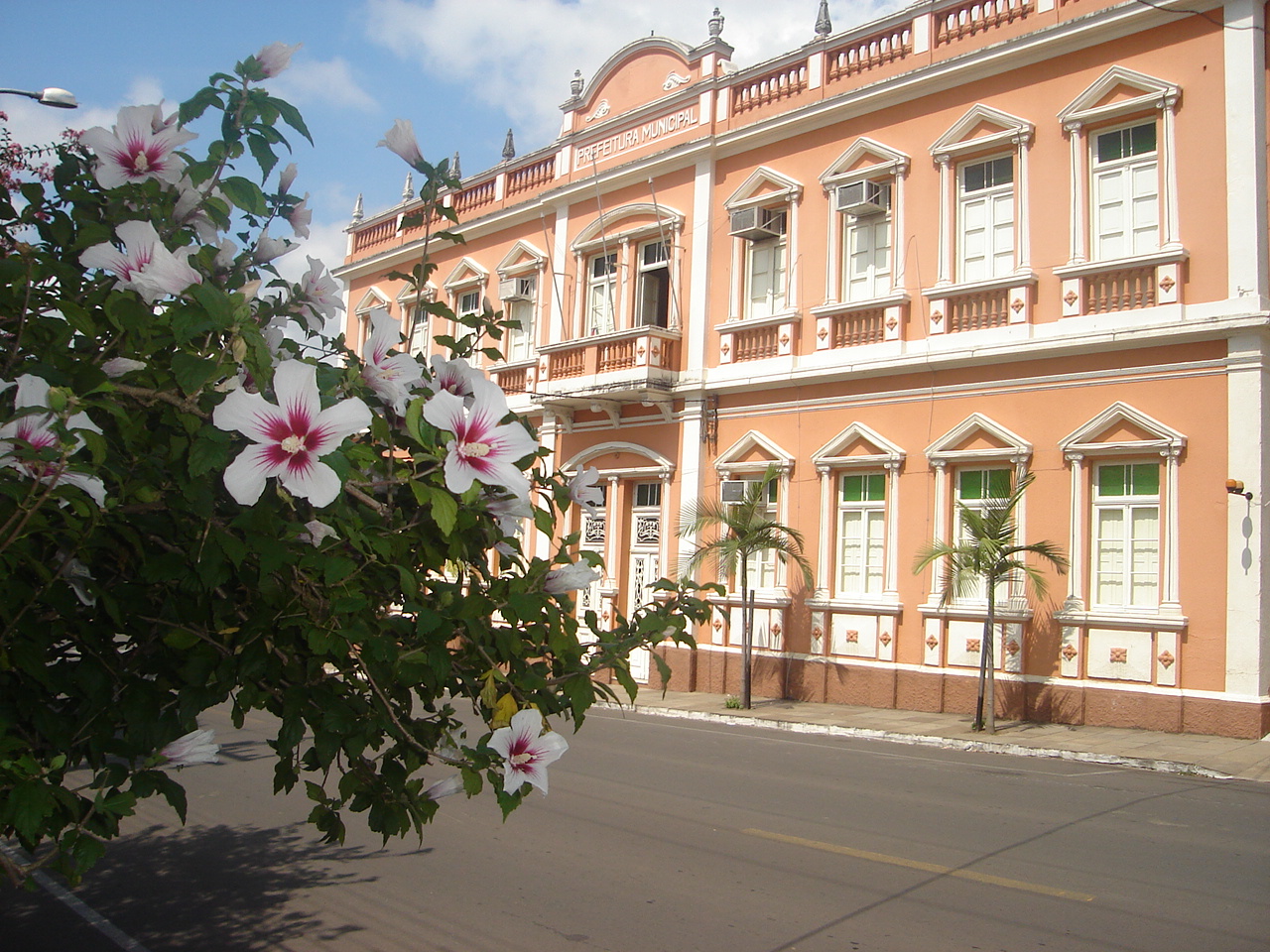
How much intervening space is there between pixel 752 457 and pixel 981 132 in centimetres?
616

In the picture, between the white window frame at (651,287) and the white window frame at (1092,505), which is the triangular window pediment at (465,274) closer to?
the white window frame at (651,287)

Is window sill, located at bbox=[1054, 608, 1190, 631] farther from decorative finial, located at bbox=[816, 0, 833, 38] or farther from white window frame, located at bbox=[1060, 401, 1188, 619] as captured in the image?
decorative finial, located at bbox=[816, 0, 833, 38]

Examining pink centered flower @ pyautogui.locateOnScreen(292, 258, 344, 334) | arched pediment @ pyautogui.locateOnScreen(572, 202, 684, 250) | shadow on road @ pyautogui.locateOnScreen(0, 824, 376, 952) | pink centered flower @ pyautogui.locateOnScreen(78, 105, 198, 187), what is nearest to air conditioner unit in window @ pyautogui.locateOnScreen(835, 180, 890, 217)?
arched pediment @ pyautogui.locateOnScreen(572, 202, 684, 250)

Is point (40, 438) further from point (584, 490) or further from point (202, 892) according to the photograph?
point (202, 892)

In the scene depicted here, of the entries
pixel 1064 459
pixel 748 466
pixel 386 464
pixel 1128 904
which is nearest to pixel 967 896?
pixel 1128 904

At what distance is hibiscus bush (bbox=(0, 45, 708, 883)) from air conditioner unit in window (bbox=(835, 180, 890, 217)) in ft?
48.6

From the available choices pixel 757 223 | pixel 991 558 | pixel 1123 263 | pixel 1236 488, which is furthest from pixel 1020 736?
pixel 757 223

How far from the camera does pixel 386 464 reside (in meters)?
2.52

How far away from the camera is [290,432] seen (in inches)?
81.7

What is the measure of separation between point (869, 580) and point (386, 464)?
14683mm

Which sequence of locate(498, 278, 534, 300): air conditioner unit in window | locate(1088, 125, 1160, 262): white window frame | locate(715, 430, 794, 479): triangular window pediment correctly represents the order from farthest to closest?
locate(498, 278, 534, 300): air conditioner unit in window < locate(715, 430, 794, 479): triangular window pediment < locate(1088, 125, 1160, 262): white window frame

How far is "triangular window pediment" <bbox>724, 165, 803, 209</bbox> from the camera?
18.1 meters

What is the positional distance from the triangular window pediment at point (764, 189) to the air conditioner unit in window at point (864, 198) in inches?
47.4

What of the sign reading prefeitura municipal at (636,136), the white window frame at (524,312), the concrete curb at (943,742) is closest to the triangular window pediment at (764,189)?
the sign reading prefeitura municipal at (636,136)
